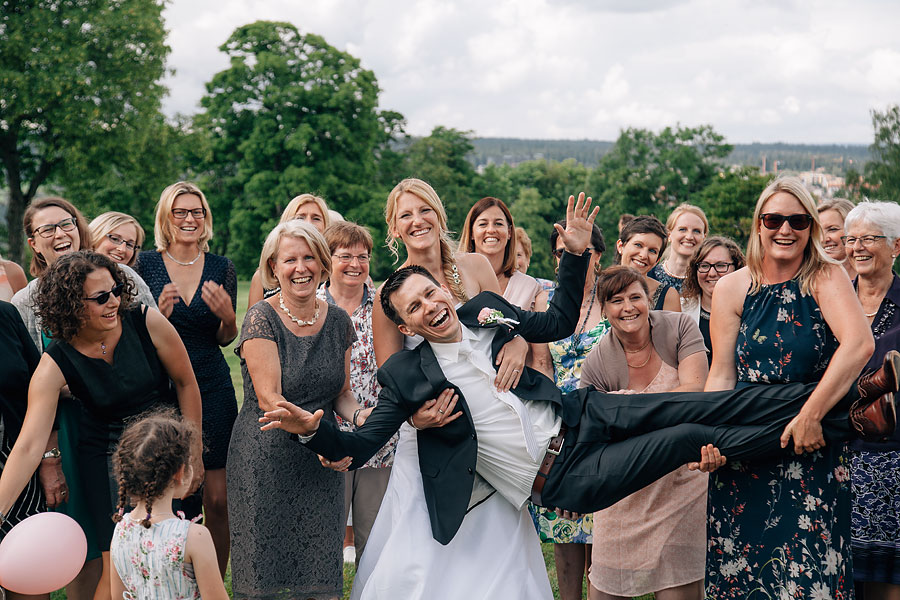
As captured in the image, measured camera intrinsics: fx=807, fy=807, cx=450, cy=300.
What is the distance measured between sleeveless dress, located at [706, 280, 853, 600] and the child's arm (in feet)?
8.61

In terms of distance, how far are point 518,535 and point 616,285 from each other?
1.67 m

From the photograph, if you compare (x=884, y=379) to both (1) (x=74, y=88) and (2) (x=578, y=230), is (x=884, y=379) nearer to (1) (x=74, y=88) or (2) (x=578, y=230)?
(2) (x=578, y=230)

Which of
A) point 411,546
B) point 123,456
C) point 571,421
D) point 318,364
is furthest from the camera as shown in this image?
point 318,364

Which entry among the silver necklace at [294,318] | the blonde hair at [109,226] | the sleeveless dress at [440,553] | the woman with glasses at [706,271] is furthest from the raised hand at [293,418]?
the woman with glasses at [706,271]

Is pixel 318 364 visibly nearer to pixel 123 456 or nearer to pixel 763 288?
pixel 123 456

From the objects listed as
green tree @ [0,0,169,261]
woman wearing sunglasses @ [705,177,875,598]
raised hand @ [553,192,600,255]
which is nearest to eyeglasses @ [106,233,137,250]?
raised hand @ [553,192,600,255]

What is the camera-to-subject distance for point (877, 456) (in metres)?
5.04

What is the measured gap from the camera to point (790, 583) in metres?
4.11

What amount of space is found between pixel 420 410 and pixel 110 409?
1.82m

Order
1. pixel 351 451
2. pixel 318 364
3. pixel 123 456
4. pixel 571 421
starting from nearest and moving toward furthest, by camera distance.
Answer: pixel 123 456 → pixel 351 451 → pixel 571 421 → pixel 318 364

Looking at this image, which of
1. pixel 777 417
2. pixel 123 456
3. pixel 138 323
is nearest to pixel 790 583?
pixel 777 417

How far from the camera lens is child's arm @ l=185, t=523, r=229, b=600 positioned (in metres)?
3.56

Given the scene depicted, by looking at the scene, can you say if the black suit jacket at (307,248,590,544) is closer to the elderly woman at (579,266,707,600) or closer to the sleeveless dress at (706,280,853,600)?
the elderly woman at (579,266,707,600)

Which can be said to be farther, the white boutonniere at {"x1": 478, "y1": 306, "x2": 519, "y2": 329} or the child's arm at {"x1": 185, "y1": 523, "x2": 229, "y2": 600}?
the white boutonniere at {"x1": 478, "y1": 306, "x2": 519, "y2": 329}
